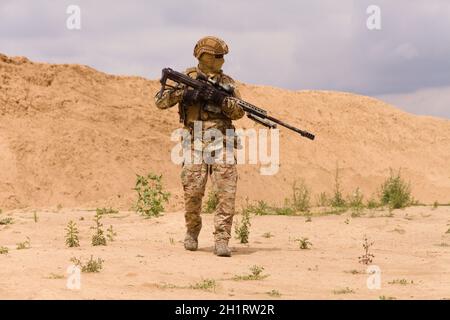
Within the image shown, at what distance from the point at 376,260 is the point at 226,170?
2067 mm

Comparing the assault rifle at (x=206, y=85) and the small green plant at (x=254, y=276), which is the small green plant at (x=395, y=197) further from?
the small green plant at (x=254, y=276)

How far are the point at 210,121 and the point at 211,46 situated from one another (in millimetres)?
859

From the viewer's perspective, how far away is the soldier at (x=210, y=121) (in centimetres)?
890

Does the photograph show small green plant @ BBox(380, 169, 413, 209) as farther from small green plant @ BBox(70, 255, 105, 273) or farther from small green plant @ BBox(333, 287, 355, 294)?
small green plant @ BBox(70, 255, 105, 273)

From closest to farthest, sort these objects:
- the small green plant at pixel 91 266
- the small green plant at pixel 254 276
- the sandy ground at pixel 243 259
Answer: the sandy ground at pixel 243 259 → the small green plant at pixel 91 266 → the small green plant at pixel 254 276

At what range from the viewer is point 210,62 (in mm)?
9133

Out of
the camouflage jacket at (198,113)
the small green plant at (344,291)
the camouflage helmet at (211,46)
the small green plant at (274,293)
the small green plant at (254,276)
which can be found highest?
the camouflage helmet at (211,46)

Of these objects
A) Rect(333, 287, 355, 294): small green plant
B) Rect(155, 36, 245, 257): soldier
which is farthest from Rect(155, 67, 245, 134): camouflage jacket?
Rect(333, 287, 355, 294): small green plant

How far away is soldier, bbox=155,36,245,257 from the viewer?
350 inches

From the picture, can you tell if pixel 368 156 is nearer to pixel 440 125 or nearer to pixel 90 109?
pixel 440 125

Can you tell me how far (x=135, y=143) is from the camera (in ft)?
73.6

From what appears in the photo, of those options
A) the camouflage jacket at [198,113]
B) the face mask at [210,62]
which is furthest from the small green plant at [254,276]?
the face mask at [210,62]

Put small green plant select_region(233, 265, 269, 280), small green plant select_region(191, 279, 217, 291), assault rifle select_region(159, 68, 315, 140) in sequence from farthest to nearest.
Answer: assault rifle select_region(159, 68, 315, 140)
small green plant select_region(233, 265, 269, 280)
small green plant select_region(191, 279, 217, 291)

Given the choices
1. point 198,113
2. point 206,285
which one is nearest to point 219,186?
point 198,113
